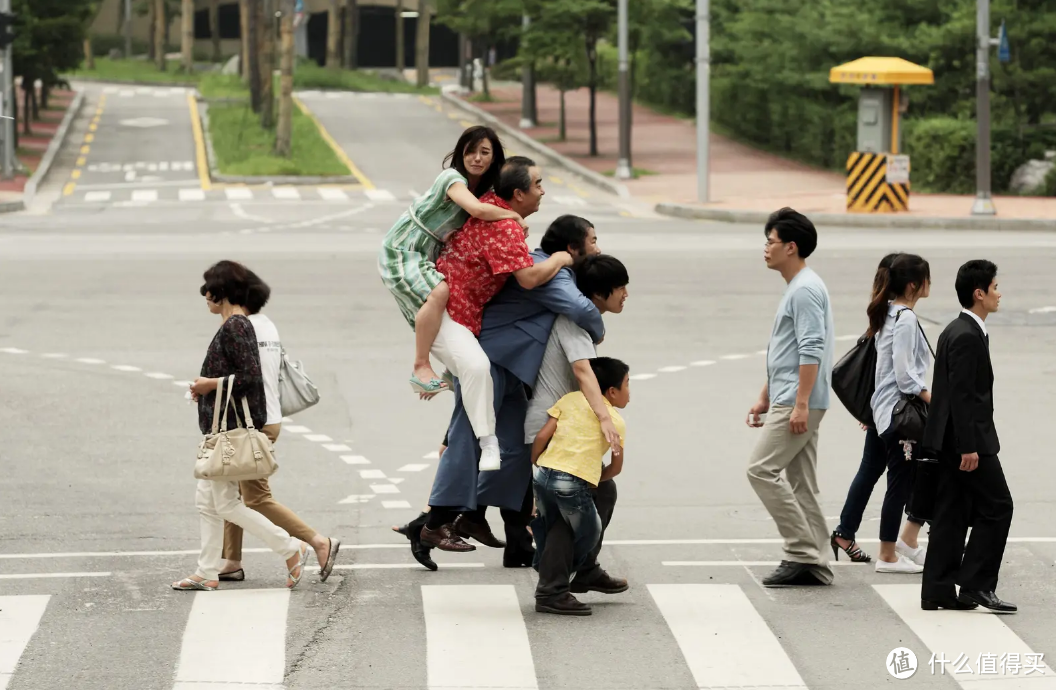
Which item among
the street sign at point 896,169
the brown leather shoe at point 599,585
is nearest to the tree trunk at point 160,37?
the street sign at point 896,169

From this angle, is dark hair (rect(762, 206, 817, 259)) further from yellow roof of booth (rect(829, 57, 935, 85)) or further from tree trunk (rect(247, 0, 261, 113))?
tree trunk (rect(247, 0, 261, 113))

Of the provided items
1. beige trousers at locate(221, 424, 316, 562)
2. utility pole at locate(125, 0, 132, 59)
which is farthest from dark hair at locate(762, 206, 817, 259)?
utility pole at locate(125, 0, 132, 59)

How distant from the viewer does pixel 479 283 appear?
732 cm

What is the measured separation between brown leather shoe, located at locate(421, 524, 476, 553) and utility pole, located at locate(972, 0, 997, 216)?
22.4m

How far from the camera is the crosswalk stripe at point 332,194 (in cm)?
3522

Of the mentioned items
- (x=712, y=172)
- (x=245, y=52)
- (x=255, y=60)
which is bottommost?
(x=712, y=172)

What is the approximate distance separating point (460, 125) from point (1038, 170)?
24.7 metres

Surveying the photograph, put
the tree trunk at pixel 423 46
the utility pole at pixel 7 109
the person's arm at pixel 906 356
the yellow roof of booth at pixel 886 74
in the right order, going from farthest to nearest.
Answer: the tree trunk at pixel 423 46 < the utility pole at pixel 7 109 < the yellow roof of booth at pixel 886 74 < the person's arm at pixel 906 356

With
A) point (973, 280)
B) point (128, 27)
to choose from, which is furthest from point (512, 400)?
point (128, 27)

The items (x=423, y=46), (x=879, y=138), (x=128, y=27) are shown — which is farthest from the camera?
(x=128, y=27)

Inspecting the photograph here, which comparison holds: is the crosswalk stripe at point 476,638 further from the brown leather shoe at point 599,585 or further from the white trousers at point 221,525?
the white trousers at point 221,525

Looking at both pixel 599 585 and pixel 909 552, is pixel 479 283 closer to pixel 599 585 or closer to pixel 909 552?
pixel 599 585

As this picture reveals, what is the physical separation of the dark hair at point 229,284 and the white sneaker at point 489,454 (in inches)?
50.0

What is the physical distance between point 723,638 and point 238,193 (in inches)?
1216
